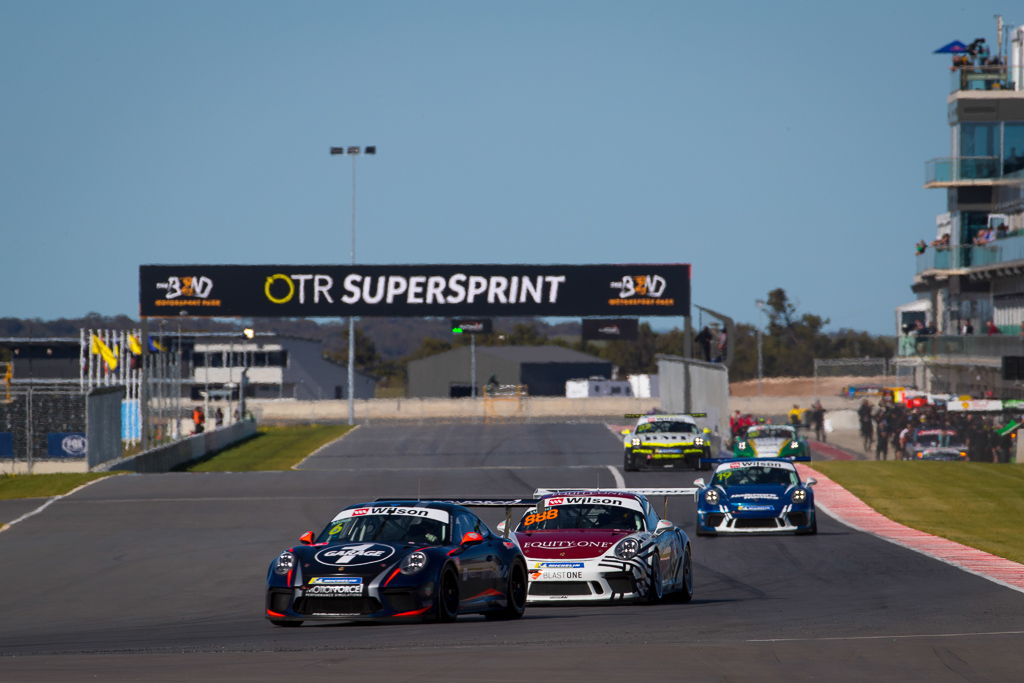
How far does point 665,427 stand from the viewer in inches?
1513

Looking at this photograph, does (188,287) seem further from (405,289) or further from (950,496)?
(950,496)

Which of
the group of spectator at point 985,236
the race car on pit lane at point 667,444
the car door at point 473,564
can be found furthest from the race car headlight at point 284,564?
the group of spectator at point 985,236

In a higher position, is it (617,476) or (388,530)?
(388,530)

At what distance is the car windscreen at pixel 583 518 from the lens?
52.0 ft

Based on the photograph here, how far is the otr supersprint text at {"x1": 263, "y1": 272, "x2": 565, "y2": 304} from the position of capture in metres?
56.2

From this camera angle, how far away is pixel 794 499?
23531 mm

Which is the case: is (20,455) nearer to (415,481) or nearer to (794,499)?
(415,481)

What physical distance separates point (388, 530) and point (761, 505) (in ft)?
36.0

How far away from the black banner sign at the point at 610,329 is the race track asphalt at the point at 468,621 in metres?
32.0

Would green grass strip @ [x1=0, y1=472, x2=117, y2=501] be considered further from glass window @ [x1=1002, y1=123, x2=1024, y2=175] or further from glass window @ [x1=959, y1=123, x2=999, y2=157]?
glass window @ [x1=1002, y1=123, x2=1024, y2=175]

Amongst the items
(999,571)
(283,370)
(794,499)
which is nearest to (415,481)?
(794,499)

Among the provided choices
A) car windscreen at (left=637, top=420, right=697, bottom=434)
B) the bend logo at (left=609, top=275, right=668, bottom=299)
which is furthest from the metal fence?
the bend logo at (left=609, top=275, right=668, bottom=299)

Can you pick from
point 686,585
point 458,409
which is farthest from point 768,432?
point 458,409

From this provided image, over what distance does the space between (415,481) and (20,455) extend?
36.9ft
